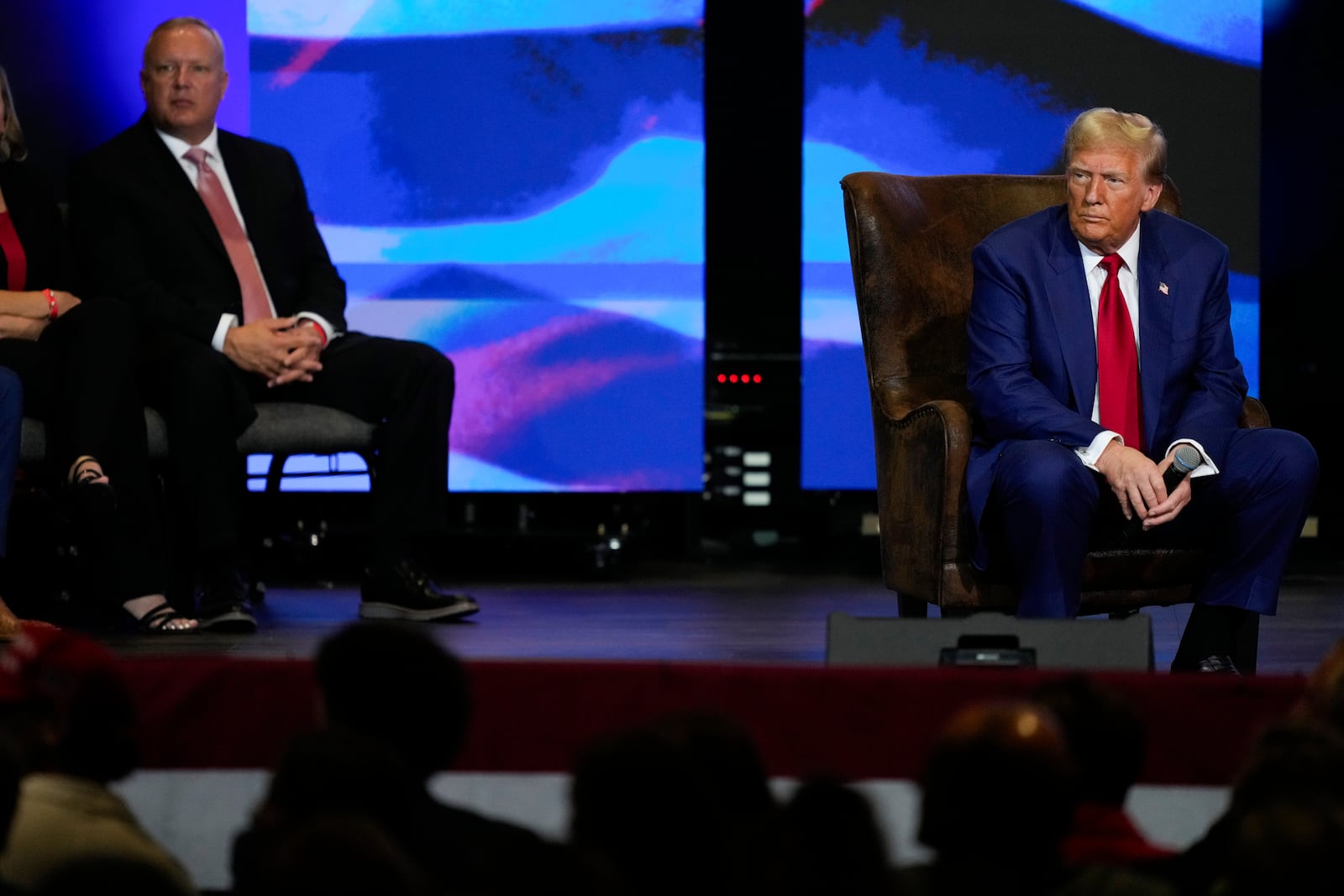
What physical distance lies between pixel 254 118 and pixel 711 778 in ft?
13.4

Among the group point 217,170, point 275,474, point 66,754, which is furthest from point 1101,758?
point 275,474

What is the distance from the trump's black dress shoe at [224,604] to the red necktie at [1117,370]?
1.66m

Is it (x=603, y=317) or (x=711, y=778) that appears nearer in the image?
(x=711, y=778)

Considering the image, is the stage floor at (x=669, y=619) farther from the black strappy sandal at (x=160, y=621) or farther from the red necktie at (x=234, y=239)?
the red necktie at (x=234, y=239)

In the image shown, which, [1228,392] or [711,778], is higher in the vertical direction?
[1228,392]

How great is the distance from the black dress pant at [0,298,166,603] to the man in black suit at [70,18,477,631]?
0.11 metres

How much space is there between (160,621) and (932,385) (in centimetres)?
Result: 154

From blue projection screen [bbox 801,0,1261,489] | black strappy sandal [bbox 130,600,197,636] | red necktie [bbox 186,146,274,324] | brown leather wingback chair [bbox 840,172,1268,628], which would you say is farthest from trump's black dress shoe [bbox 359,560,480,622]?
blue projection screen [bbox 801,0,1261,489]

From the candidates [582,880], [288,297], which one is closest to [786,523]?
[288,297]

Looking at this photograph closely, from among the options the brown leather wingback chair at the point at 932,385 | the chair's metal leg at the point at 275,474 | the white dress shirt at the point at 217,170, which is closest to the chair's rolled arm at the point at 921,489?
the brown leather wingback chair at the point at 932,385

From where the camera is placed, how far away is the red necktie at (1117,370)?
291cm

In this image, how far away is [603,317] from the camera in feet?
16.5

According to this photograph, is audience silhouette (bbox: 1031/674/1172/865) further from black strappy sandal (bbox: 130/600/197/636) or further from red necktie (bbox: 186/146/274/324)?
red necktie (bbox: 186/146/274/324)

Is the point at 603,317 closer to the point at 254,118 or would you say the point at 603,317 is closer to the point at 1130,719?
the point at 254,118
